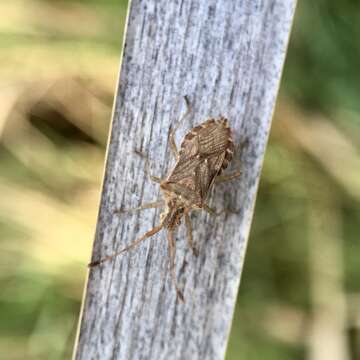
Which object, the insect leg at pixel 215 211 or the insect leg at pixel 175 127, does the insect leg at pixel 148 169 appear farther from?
the insect leg at pixel 215 211

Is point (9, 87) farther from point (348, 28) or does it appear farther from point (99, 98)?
point (348, 28)

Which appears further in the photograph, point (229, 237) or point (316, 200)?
point (316, 200)

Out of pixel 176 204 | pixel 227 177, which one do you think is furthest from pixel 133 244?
pixel 227 177

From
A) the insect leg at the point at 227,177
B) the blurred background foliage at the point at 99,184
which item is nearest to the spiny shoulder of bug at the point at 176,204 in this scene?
the insect leg at the point at 227,177

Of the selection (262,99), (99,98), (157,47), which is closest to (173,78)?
(157,47)

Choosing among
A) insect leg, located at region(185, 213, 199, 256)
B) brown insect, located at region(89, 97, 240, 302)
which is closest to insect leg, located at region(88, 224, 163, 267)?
brown insect, located at region(89, 97, 240, 302)

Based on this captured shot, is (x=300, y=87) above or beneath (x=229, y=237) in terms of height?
above

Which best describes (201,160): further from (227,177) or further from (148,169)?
(148,169)
